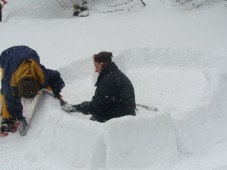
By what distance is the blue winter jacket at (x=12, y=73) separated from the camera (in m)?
5.02

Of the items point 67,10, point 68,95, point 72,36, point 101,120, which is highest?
point 101,120

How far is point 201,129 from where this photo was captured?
5.04 metres

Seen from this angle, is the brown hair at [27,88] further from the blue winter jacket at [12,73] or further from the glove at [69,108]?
the glove at [69,108]

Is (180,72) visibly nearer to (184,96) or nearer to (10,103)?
(184,96)

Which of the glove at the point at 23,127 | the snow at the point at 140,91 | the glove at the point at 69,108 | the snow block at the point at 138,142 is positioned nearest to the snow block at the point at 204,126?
the snow at the point at 140,91

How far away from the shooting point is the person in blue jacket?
15.7ft

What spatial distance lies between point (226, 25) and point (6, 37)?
14.1ft

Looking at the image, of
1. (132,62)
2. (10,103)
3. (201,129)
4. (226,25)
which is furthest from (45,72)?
(226,25)

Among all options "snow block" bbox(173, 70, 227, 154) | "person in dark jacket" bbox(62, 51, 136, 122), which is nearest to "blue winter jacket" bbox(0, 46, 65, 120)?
"person in dark jacket" bbox(62, 51, 136, 122)

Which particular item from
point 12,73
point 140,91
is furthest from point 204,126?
point 12,73

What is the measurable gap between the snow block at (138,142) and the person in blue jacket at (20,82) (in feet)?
3.21

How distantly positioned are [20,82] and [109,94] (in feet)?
3.12

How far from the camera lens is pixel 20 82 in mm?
4781

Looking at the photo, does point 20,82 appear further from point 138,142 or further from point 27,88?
point 138,142
